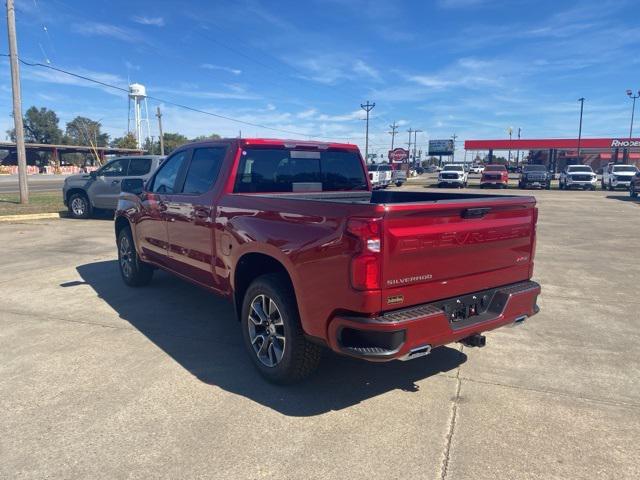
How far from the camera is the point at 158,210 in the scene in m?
5.55

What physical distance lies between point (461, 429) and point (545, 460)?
0.52 meters

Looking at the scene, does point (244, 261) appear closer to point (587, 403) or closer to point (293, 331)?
point (293, 331)

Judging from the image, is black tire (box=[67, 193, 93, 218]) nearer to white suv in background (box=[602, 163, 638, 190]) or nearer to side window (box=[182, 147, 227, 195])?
side window (box=[182, 147, 227, 195])

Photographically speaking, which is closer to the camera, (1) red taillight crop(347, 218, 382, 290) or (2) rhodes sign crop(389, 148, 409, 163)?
(1) red taillight crop(347, 218, 382, 290)

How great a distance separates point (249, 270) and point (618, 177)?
38491 mm

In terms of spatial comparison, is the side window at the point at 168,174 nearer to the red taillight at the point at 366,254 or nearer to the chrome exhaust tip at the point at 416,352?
the red taillight at the point at 366,254

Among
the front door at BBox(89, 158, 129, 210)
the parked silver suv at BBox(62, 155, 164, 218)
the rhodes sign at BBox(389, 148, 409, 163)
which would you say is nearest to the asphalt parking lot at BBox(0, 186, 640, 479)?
the parked silver suv at BBox(62, 155, 164, 218)

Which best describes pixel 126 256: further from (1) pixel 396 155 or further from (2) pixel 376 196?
(1) pixel 396 155

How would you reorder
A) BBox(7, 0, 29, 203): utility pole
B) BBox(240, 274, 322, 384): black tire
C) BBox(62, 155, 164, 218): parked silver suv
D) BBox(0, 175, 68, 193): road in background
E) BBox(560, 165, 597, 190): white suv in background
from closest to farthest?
BBox(240, 274, 322, 384): black tire
BBox(62, 155, 164, 218): parked silver suv
BBox(7, 0, 29, 203): utility pole
BBox(0, 175, 68, 193): road in background
BBox(560, 165, 597, 190): white suv in background

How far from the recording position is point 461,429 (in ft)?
10.3

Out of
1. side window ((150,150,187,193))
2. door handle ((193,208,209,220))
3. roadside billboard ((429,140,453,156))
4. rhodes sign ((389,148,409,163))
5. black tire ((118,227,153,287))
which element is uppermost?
roadside billboard ((429,140,453,156))

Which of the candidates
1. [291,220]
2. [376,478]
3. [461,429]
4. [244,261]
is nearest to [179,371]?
[244,261]

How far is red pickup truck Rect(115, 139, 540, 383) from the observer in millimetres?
2945

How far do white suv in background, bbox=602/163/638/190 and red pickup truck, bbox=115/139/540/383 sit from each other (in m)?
36.3
